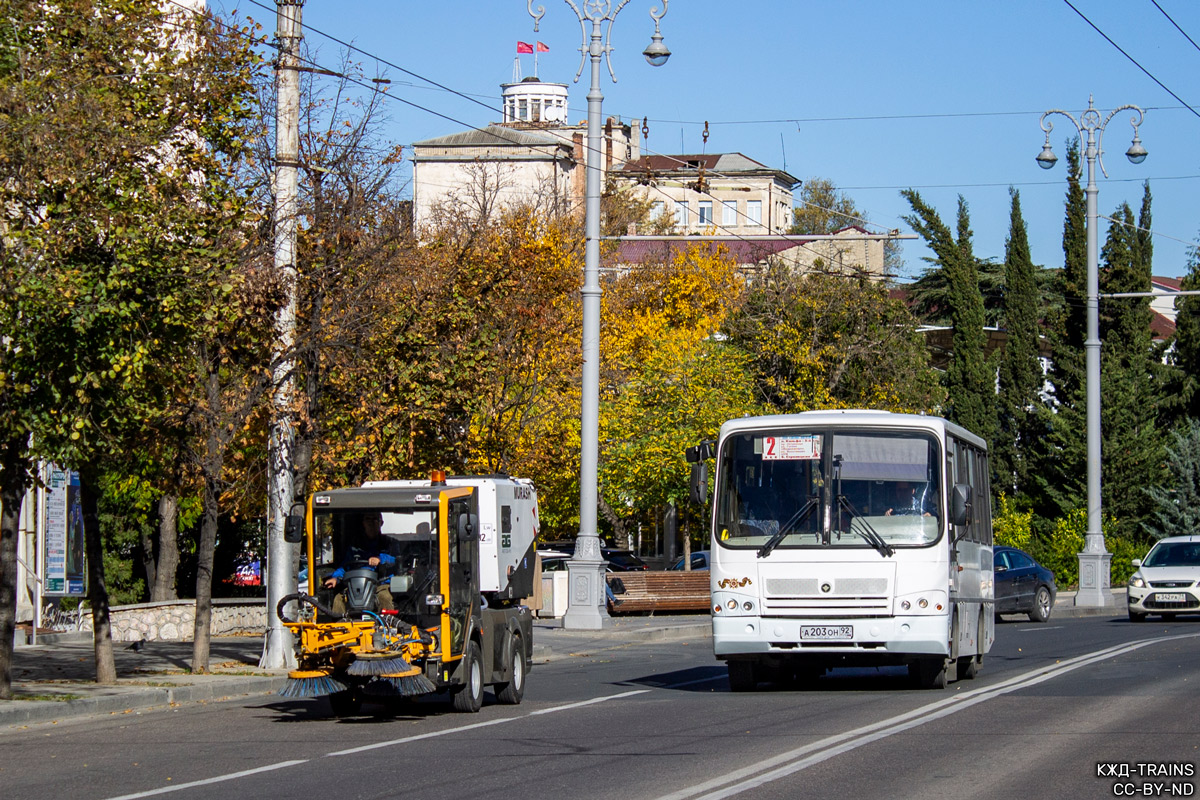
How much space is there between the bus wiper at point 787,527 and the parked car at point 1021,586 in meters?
15.2

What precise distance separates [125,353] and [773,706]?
273 inches

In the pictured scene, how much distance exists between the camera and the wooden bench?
31.9 m

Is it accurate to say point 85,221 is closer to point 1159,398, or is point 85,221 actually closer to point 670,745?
point 670,745

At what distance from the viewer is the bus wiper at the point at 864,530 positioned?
14992mm

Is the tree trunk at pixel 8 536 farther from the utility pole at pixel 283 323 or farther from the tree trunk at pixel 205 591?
the utility pole at pixel 283 323

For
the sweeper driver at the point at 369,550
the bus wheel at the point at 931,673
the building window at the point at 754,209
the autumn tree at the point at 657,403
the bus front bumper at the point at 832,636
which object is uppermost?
the building window at the point at 754,209

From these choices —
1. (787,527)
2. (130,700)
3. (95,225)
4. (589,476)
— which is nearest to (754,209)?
(589,476)

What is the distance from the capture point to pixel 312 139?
19984 millimetres

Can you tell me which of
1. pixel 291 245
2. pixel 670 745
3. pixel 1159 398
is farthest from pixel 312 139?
pixel 1159 398

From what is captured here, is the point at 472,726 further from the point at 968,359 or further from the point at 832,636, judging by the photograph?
the point at 968,359

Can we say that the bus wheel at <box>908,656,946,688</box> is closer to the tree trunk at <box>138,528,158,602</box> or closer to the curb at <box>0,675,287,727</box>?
the curb at <box>0,675,287,727</box>

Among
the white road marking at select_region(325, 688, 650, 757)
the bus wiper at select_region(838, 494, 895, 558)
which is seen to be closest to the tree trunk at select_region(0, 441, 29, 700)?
the white road marking at select_region(325, 688, 650, 757)

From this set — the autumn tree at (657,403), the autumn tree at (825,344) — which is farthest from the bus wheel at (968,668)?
the autumn tree at (825,344)

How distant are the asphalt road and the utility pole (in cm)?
227
